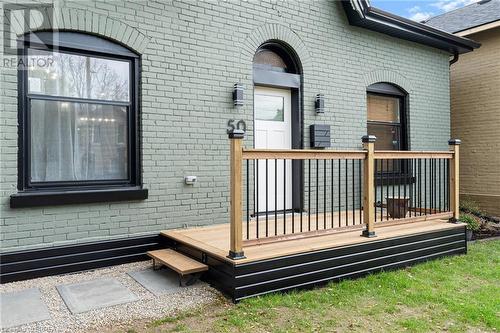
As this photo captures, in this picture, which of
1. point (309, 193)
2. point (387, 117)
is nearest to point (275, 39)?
point (309, 193)

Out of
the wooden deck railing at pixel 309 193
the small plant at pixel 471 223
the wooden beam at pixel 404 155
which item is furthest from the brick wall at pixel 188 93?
the small plant at pixel 471 223

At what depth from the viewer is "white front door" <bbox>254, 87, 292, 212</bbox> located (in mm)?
5434

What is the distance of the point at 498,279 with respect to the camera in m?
4.05

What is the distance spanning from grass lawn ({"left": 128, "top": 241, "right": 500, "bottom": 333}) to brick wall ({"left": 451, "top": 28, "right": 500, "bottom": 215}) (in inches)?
189

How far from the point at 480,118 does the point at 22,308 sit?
29.0ft

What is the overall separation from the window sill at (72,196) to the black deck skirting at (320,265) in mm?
846

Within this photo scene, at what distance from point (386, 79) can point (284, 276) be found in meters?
4.58

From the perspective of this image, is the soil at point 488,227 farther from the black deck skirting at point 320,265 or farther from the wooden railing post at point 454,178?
the black deck skirting at point 320,265

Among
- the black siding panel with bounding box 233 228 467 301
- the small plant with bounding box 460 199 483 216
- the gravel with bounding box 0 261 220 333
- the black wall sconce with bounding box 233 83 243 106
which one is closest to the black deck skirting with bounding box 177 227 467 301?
the black siding panel with bounding box 233 228 467 301

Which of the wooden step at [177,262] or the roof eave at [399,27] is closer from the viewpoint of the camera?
the wooden step at [177,262]

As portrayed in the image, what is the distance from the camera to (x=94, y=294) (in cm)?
338

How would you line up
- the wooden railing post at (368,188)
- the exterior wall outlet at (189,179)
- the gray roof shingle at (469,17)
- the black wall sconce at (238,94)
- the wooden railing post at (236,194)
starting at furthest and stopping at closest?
the gray roof shingle at (469,17), the black wall sconce at (238,94), the exterior wall outlet at (189,179), the wooden railing post at (368,188), the wooden railing post at (236,194)

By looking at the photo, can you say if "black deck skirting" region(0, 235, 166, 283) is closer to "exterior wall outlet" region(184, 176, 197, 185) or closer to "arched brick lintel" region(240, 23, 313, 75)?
"exterior wall outlet" region(184, 176, 197, 185)

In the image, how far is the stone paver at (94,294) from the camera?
3.13m
